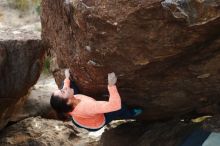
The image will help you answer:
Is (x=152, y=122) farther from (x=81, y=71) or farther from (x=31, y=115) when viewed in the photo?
(x=31, y=115)

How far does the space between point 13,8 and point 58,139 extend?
25.2ft

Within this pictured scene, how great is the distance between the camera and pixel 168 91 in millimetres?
4836

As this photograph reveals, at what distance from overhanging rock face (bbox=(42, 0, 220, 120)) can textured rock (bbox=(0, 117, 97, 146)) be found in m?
1.99

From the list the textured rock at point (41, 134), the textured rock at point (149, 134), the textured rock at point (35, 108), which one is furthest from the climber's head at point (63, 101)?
the textured rock at point (35, 108)

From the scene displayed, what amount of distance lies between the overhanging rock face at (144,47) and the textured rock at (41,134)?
199 cm

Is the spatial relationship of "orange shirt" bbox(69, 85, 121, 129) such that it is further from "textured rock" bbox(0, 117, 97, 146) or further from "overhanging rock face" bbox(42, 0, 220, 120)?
"textured rock" bbox(0, 117, 97, 146)

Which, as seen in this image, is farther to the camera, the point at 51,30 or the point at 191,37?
the point at 51,30

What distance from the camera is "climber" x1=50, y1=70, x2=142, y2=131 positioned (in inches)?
171

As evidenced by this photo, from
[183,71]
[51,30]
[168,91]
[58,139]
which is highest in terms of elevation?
[51,30]

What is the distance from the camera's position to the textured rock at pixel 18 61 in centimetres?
595

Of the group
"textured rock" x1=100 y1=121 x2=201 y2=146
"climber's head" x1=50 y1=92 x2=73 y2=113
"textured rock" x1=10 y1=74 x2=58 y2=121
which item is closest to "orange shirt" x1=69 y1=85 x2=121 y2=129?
"climber's head" x1=50 y1=92 x2=73 y2=113

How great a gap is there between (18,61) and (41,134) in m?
1.57

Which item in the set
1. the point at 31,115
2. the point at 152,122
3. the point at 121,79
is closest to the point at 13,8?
the point at 31,115

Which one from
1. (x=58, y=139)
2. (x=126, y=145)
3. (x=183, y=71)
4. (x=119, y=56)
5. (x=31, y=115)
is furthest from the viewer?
(x=31, y=115)
